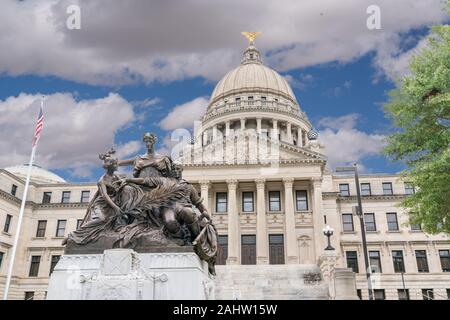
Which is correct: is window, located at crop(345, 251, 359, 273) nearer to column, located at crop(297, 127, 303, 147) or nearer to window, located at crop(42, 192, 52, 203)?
column, located at crop(297, 127, 303, 147)

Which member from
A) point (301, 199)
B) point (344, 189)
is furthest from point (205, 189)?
point (344, 189)

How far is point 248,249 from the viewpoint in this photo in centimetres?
4953

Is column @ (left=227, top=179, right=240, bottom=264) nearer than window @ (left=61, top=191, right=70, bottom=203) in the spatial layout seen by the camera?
Yes

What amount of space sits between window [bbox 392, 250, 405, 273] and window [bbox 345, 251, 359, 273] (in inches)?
187

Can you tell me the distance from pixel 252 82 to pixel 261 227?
141ft

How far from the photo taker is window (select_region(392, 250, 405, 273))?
170 ft

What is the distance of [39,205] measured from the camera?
189 ft

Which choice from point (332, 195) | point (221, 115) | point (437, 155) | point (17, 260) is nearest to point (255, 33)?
point (221, 115)

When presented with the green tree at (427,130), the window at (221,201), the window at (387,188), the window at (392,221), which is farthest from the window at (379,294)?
the green tree at (427,130)

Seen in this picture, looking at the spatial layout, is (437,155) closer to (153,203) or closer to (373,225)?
(153,203)

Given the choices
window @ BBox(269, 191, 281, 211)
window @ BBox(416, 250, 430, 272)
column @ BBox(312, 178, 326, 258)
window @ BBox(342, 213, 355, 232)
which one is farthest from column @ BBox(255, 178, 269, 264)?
window @ BBox(416, 250, 430, 272)

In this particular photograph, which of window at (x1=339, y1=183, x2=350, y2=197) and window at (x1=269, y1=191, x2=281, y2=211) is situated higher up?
window at (x1=339, y1=183, x2=350, y2=197)
